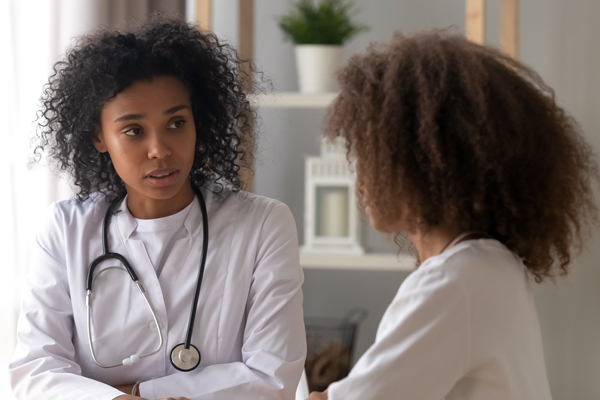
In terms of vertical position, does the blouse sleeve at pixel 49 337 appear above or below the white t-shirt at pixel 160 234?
below

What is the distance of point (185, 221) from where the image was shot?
1.37 metres

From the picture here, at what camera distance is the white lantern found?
222 cm

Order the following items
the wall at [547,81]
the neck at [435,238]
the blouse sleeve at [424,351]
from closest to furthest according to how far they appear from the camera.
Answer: the blouse sleeve at [424,351] → the neck at [435,238] → the wall at [547,81]

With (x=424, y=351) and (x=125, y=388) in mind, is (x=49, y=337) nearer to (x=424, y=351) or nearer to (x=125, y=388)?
(x=125, y=388)

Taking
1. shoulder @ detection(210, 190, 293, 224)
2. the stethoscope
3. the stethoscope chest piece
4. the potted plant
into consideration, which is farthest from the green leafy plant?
the stethoscope chest piece

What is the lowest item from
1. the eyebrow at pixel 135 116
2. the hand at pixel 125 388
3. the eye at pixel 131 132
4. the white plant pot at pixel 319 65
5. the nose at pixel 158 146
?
the hand at pixel 125 388

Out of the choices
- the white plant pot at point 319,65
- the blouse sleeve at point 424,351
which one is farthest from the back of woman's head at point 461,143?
the white plant pot at point 319,65

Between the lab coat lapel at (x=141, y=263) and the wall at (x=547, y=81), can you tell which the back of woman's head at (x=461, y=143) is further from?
the wall at (x=547, y=81)

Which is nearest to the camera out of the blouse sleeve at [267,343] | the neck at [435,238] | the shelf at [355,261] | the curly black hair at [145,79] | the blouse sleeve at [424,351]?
the blouse sleeve at [424,351]

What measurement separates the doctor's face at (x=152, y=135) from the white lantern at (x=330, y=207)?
96cm

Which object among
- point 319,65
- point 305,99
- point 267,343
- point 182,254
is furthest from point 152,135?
point 319,65

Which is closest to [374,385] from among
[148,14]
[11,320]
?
[11,320]

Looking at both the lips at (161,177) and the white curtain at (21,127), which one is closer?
the lips at (161,177)

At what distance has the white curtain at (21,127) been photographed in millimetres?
1760
